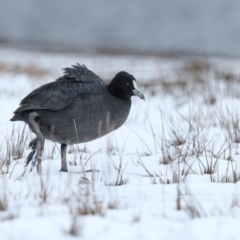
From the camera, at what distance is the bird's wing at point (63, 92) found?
5422mm

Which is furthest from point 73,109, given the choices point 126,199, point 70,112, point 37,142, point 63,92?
point 126,199

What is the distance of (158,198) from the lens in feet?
13.5

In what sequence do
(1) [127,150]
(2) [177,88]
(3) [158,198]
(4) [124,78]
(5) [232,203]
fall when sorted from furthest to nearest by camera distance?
1. (2) [177,88]
2. (1) [127,150]
3. (4) [124,78]
4. (3) [158,198]
5. (5) [232,203]

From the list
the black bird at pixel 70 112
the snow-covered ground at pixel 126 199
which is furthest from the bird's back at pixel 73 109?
the snow-covered ground at pixel 126 199

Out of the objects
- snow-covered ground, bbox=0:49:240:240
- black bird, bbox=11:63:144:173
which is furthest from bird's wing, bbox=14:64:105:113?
snow-covered ground, bbox=0:49:240:240

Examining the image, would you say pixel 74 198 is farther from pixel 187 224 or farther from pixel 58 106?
pixel 58 106

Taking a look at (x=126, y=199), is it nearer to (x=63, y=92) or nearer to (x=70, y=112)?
(x=70, y=112)

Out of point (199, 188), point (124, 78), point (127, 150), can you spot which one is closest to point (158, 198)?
point (199, 188)

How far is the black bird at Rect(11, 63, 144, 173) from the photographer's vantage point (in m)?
5.39

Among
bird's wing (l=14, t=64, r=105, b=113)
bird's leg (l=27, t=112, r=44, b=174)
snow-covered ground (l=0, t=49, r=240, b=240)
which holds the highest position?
bird's wing (l=14, t=64, r=105, b=113)

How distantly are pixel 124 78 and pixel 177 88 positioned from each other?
6322 millimetres

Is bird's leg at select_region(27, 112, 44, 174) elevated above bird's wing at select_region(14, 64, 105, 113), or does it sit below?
below

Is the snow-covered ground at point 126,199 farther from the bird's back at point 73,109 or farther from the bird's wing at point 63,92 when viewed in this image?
the bird's wing at point 63,92

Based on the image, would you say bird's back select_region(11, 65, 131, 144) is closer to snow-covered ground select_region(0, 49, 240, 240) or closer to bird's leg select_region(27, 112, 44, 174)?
bird's leg select_region(27, 112, 44, 174)
